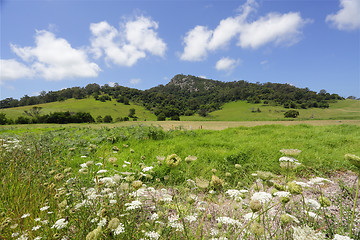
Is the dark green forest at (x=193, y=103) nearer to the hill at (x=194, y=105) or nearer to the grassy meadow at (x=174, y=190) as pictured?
the hill at (x=194, y=105)

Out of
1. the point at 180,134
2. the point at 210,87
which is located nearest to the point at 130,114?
the point at 180,134

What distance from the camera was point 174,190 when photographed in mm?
3605

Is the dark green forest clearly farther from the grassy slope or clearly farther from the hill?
the grassy slope

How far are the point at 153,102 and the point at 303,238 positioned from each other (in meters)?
128

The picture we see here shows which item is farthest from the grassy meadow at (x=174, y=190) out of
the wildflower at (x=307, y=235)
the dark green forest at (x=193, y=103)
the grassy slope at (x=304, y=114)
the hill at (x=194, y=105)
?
the dark green forest at (x=193, y=103)

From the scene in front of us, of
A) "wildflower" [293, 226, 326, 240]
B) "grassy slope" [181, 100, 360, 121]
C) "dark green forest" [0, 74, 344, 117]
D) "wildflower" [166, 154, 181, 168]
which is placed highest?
"dark green forest" [0, 74, 344, 117]

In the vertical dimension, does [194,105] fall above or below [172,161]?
above

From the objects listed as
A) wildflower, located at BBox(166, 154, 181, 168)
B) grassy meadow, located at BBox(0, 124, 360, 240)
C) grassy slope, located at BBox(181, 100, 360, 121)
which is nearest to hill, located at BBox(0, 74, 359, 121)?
grassy slope, located at BBox(181, 100, 360, 121)

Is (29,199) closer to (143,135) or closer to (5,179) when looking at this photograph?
(5,179)

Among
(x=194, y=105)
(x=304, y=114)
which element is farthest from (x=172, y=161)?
(x=194, y=105)

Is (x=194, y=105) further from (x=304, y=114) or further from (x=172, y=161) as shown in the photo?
(x=172, y=161)

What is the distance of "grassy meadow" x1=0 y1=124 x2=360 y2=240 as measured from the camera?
1.58 meters

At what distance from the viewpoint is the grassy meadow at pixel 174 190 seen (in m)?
1.58

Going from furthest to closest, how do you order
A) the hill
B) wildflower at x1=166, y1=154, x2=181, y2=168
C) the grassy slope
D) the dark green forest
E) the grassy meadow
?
1. the dark green forest
2. the hill
3. the grassy slope
4. the grassy meadow
5. wildflower at x1=166, y1=154, x2=181, y2=168
